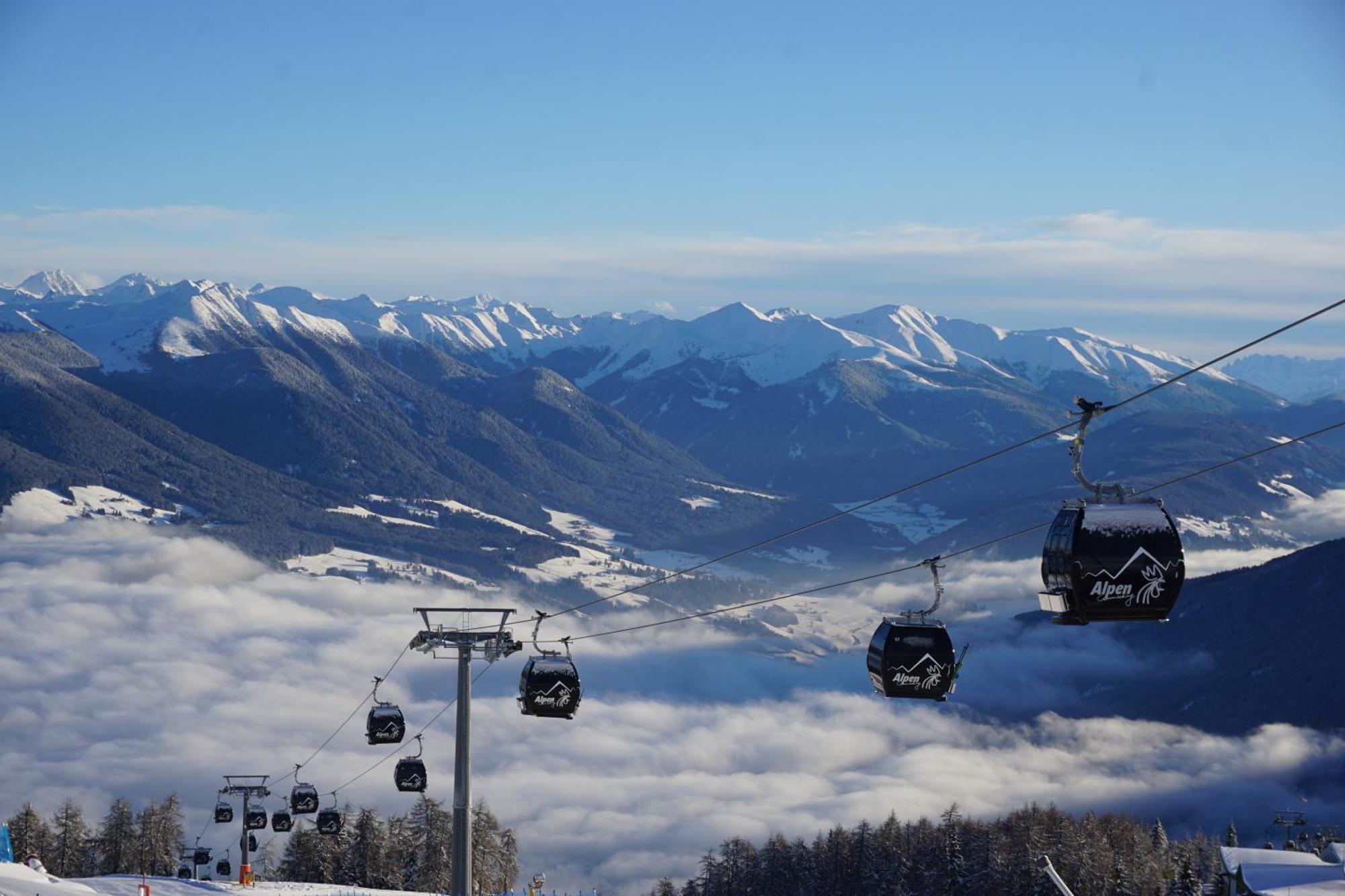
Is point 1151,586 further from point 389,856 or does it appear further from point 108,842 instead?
point 108,842

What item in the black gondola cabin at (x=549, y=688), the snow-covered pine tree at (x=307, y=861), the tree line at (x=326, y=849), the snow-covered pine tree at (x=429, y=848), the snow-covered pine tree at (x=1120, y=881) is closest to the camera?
the black gondola cabin at (x=549, y=688)

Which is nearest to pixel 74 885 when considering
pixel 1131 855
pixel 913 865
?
pixel 913 865

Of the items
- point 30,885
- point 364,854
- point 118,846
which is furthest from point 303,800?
point 118,846

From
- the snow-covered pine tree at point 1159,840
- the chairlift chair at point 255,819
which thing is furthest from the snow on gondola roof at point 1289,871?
the snow-covered pine tree at point 1159,840

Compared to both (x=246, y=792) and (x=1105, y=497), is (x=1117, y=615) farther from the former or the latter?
(x=246, y=792)

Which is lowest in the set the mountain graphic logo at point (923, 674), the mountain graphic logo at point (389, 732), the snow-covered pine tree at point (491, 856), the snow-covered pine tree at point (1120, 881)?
the snow-covered pine tree at point (1120, 881)

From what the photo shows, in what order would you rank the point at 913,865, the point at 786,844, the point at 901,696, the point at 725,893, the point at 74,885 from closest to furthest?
1. the point at 901,696
2. the point at 74,885
3. the point at 913,865
4. the point at 725,893
5. the point at 786,844

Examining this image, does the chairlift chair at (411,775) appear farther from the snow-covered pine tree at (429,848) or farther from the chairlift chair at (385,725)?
the snow-covered pine tree at (429,848)
